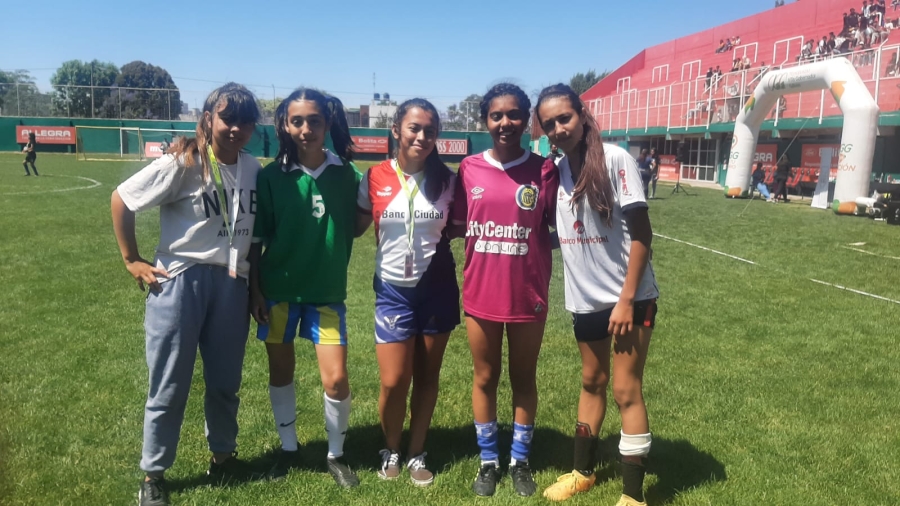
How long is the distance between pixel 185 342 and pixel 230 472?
830 mm

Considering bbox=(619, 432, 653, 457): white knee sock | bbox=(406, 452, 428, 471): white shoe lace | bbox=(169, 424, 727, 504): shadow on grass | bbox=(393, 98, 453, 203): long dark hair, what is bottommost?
bbox=(169, 424, 727, 504): shadow on grass

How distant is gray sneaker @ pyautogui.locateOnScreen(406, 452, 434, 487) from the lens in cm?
334

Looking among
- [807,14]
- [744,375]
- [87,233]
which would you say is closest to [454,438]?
[744,375]

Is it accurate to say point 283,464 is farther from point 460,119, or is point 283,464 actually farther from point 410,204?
point 460,119

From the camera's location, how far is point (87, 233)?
11.0 meters

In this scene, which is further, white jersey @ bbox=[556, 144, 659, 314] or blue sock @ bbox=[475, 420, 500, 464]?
blue sock @ bbox=[475, 420, 500, 464]

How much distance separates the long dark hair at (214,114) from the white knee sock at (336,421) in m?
1.27

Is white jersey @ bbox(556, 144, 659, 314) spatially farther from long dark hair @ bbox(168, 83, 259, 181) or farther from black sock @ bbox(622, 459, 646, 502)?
long dark hair @ bbox(168, 83, 259, 181)

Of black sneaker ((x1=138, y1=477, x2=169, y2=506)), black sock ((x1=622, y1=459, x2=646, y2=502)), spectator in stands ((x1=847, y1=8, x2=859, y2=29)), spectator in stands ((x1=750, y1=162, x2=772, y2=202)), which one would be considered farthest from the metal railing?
black sneaker ((x1=138, y1=477, x2=169, y2=506))

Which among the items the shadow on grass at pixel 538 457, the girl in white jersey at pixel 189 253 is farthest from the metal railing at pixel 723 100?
the girl in white jersey at pixel 189 253

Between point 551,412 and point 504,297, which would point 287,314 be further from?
point 551,412

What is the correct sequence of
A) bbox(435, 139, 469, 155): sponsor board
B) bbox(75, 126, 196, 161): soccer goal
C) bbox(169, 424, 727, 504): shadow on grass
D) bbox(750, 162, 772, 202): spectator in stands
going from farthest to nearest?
bbox(435, 139, 469, 155): sponsor board, bbox(75, 126, 196, 161): soccer goal, bbox(750, 162, 772, 202): spectator in stands, bbox(169, 424, 727, 504): shadow on grass

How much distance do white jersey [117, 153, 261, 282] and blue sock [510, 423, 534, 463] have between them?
5.33 feet

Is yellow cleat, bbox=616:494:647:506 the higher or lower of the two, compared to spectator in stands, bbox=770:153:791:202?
lower
